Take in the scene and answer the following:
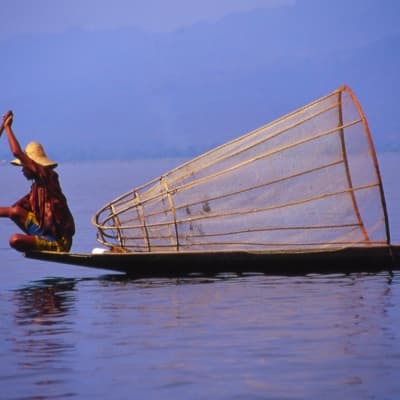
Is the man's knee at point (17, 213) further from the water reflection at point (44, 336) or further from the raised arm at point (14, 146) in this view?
the water reflection at point (44, 336)

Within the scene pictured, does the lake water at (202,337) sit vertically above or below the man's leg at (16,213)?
below

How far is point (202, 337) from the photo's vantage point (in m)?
12.2

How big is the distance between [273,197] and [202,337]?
16.9 ft

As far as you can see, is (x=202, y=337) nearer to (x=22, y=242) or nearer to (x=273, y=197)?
(x=22, y=242)

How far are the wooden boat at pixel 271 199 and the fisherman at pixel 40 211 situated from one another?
2.30 feet

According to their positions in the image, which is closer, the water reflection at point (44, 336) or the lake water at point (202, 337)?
the lake water at point (202, 337)

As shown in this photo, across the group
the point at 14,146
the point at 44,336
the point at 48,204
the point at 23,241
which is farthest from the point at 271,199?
the point at 44,336

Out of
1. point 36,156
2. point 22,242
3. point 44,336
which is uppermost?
point 36,156

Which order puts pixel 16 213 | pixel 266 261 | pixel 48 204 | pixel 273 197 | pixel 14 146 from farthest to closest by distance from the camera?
pixel 273 197
pixel 266 261
pixel 16 213
pixel 48 204
pixel 14 146

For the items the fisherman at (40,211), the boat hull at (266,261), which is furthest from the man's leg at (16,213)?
the boat hull at (266,261)

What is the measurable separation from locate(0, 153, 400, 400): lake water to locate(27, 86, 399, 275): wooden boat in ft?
2.26

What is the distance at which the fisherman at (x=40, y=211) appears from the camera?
16016 mm

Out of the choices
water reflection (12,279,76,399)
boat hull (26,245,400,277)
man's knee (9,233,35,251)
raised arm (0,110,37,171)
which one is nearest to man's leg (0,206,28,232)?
man's knee (9,233,35,251)

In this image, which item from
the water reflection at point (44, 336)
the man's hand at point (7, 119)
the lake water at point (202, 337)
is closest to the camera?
the lake water at point (202, 337)
